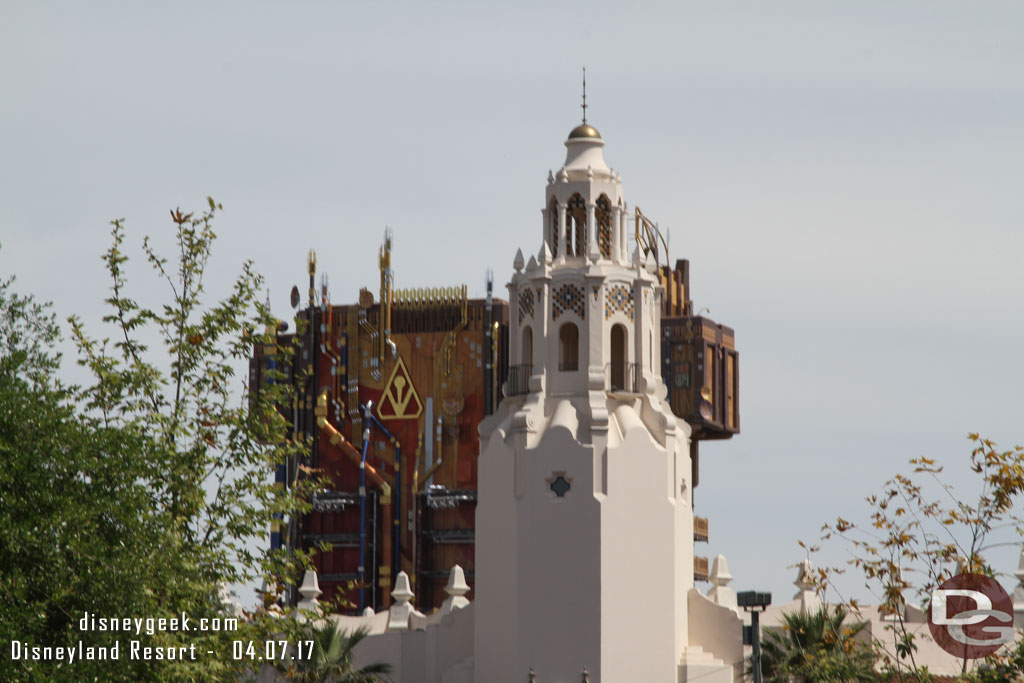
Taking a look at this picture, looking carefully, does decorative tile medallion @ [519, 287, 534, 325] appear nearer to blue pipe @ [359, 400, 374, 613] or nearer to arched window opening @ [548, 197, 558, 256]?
arched window opening @ [548, 197, 558, 256]

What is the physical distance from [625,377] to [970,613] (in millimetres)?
18018

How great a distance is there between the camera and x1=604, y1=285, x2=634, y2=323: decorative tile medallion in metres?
60.8

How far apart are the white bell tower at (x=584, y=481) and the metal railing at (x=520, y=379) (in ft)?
0.10

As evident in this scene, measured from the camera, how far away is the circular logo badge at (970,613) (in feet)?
135

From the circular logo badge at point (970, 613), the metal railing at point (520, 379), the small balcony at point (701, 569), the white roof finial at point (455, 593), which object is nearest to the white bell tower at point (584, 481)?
the metal railing at point (520, 379)

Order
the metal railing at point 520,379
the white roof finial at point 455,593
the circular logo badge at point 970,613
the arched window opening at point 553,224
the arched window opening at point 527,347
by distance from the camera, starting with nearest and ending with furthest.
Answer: the circular logo badge at point 970,613 → the metal railing at point 520,379 → the arched window opening at point 527,347 → the arched window opening at point 553,224 → the white roof finial at point 455,593

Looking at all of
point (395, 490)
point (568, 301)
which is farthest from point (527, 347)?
point (395, 490)

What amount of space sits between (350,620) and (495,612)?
27.5ft

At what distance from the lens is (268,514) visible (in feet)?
119

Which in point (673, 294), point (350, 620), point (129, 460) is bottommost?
point (350, 620)

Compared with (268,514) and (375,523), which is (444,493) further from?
(268,514)

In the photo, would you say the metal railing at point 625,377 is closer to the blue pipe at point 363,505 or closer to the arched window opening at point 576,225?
the arched window opening at point 576,225

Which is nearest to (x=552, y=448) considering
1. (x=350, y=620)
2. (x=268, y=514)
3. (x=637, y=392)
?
(x=637, y=392)

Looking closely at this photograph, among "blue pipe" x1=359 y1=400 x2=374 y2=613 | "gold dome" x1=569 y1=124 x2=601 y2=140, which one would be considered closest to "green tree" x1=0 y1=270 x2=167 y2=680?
"gold dome" x1=569 y1=124 x2=601 y2=140
